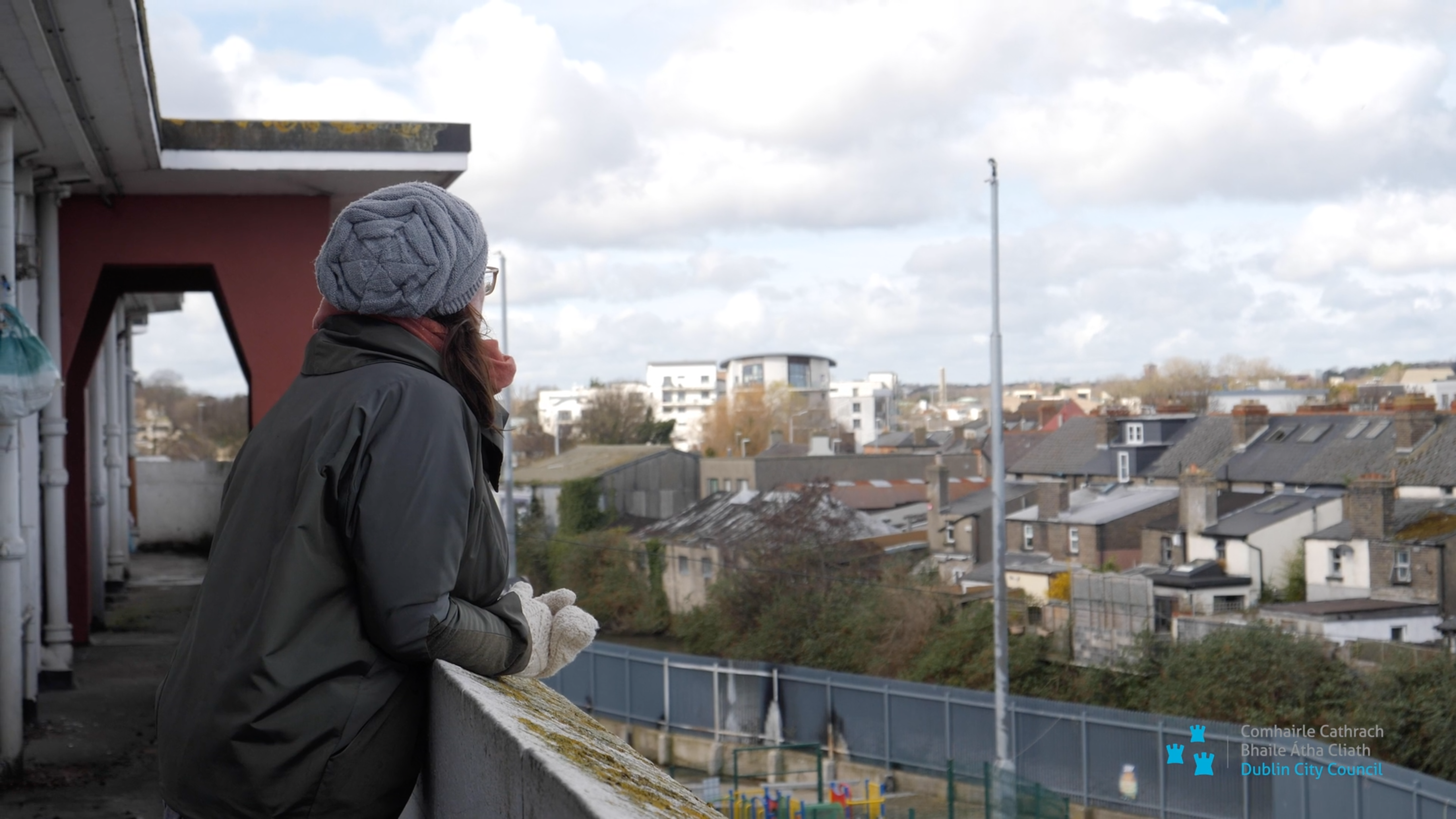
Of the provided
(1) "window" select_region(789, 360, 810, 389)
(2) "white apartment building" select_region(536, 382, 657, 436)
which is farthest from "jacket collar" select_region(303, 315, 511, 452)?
(1) "window" select_region(789, 360, 810, 389)

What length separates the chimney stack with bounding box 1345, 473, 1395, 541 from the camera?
107ft

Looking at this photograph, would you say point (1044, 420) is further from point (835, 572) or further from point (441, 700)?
point (441, 700)

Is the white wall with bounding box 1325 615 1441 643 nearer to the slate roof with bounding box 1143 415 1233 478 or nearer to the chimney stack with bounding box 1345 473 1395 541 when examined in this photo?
the chimney stack with bounding box 1345 473 1395 541

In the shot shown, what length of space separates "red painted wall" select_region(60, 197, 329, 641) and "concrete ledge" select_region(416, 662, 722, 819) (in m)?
6.41

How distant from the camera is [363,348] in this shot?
1.72 meters

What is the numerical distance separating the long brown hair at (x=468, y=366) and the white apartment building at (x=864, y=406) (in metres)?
86.1

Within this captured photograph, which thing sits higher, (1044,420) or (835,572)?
(1044,420)

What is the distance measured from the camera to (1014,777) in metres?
20.4

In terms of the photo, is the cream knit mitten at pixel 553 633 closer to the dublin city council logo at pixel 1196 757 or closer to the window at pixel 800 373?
the dublin city council logo at pixel 1196 757

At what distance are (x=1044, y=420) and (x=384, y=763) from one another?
6147 centimetres

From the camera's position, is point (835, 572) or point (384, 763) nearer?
point (384, 763)

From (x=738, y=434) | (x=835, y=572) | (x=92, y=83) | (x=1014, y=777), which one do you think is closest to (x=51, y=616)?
(x=92, y=83)

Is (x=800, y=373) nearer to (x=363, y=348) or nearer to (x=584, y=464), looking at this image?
(x=584, y=464)

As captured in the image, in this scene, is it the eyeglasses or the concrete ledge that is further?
the eyeglasses
